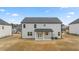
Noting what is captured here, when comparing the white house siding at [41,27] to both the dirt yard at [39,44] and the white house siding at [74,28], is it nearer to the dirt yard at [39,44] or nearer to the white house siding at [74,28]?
the dirt yard at [39,44]

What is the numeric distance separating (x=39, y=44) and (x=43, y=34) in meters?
0.30

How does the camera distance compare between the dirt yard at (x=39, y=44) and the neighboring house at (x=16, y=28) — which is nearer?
the dirt yard at (x=39, y=44)

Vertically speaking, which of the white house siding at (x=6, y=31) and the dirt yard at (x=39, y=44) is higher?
the white house siding at (x=6, y=31)

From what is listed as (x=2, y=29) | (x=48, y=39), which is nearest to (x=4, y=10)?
(x=2, y=29)

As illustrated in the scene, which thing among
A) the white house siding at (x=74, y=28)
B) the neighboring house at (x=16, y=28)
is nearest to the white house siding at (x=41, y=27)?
the neighboring house at (x=16, y=28)

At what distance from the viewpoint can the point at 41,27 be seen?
Result: 13.4 ft

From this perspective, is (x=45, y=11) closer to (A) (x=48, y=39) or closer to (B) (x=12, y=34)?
(A) (x=48, y=39)


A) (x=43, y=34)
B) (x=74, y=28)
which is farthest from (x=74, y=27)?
(x=43, y=34)

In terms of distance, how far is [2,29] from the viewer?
13.3ft

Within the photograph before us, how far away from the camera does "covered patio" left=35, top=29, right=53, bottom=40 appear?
4.07 m

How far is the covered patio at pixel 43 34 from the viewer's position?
4.07 m

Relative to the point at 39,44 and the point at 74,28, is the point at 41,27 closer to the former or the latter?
the point at 39,44

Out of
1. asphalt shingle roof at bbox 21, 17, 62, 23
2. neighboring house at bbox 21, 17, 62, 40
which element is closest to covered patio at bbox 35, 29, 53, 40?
neighboring house at bbox 21, 17, 62, 40
